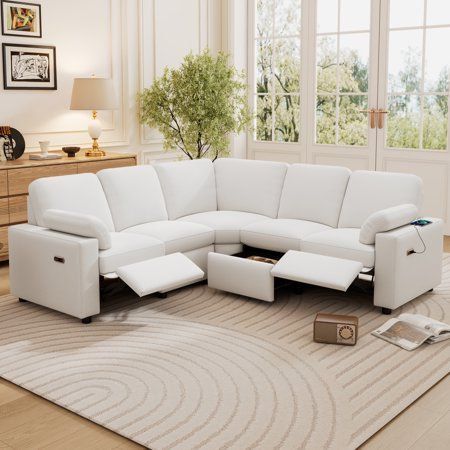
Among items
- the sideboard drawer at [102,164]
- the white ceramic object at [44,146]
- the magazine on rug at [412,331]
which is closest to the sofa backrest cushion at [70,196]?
the sideboard drawer at [102,164]

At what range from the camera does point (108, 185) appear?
4.73 metres

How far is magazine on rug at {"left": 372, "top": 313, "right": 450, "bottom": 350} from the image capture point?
12.1ft

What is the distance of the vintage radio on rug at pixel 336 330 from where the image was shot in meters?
3.66

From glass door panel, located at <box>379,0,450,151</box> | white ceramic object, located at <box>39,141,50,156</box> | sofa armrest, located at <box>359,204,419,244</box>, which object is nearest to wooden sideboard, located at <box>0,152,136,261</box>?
white ceramic object, located at <box>39,141,50,156</box>

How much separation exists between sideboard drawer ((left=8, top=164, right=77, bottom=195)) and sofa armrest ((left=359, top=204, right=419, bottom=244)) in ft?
8.35

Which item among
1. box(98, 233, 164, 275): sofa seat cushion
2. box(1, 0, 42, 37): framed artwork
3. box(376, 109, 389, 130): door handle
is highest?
box(1, 0, 42, 37): framed artwork

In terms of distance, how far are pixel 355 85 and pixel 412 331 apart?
3.66 metres

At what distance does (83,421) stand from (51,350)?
826 millimetres

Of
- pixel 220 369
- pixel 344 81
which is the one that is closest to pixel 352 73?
pixel 344 81

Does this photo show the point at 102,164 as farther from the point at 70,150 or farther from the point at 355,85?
the point at 355,85

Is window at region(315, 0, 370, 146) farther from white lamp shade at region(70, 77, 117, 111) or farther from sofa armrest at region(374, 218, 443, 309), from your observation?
sofa armrest at region(374, 218, 443, 309)

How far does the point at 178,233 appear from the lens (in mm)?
4668

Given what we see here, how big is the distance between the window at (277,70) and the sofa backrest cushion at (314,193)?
7.75 ft

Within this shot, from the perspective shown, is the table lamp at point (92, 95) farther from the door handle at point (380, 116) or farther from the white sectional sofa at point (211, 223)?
the door handle at point (380, 116)
